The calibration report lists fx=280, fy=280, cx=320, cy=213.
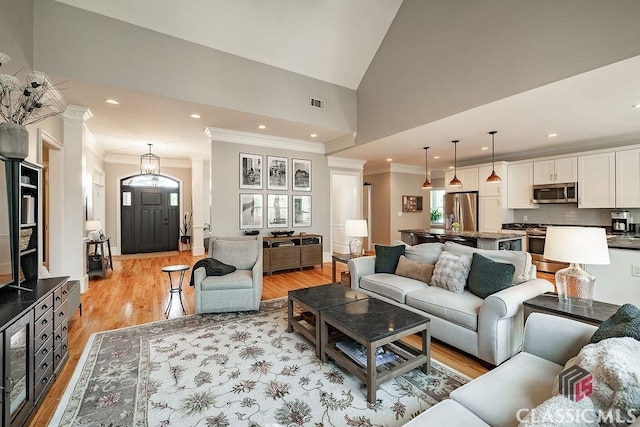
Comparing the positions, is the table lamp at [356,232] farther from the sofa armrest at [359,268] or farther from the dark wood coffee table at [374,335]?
the dark wood coffee table at [374,335]

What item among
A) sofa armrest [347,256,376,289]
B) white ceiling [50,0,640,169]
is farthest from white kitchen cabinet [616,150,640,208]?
sofa armrest [347,256,376,289]

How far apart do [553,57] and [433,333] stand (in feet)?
9.96

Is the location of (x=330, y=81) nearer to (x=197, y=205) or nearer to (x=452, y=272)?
(x=452, y=272)

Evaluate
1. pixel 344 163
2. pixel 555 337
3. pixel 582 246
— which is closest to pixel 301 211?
pixel 344 163

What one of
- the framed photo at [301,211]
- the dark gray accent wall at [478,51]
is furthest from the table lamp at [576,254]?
the framed photo at [301,211]

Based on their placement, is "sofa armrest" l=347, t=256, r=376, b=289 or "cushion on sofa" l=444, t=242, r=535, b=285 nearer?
"cushion on sofa" l=444, t=242, r=535, b=285

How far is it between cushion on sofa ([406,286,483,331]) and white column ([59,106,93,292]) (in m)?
4.92

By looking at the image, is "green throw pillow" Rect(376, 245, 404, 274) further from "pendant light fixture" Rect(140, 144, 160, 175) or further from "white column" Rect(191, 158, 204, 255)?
"pendant light fixture" Rect(140, 144, 160, 175)

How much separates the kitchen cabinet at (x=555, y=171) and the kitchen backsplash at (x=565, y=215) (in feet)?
2.20

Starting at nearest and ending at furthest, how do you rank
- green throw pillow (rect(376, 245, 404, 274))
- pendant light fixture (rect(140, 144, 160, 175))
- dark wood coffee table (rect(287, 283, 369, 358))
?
1. dark wood coffee table (rect(287, 283, 369, 358))
2. green throw pillow (rect(376, 245, 404, 274))
3. pendant light fixture (rect(140, 144, 160, 175))

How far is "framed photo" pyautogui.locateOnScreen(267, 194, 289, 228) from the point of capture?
604cm

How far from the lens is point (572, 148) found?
5.66m

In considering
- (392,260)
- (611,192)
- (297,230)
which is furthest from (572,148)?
(297,230)

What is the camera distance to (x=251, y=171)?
5781 millimetres
